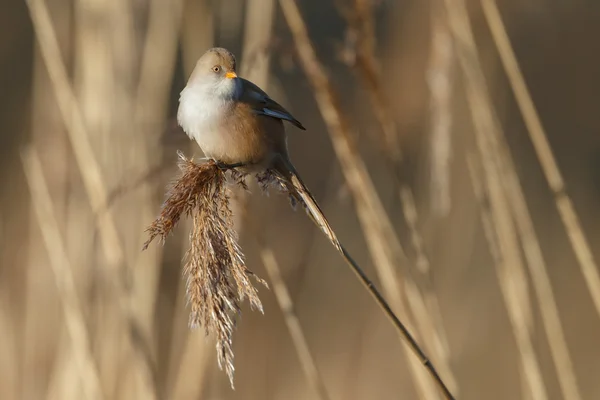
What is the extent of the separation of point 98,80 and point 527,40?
226cm

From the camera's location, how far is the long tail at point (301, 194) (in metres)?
1.22

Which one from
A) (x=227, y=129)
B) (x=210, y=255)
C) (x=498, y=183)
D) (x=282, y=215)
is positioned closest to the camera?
(x=210, y=255)

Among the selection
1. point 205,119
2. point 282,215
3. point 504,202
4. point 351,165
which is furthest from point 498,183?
point 282,215

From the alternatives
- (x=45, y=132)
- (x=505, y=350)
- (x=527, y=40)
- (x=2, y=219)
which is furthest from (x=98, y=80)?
(x=505, y=350)

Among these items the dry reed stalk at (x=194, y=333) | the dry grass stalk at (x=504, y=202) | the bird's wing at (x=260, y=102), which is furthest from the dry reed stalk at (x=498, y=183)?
the dry reed stalk at (x=194, y=333)

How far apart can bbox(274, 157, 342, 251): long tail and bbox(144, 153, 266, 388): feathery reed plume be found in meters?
0.11

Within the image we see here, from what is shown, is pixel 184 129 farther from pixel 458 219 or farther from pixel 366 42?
pixel 458 219

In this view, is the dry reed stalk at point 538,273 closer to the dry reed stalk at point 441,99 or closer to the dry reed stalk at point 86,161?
→ the dry reed stalk at point 441,99

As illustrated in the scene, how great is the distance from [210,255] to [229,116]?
44 cm

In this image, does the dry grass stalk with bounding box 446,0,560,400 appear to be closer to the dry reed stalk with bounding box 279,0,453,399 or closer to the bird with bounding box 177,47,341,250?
the dry reed stalk with bounding box 279,0,453,399

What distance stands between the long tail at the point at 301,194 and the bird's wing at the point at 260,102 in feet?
0.43

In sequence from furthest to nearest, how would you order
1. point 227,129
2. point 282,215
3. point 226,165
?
point 282,215 → point 227,129 → point 226,165

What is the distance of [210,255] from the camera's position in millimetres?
1277

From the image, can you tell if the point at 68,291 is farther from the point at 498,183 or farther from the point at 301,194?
the point at 498,183
